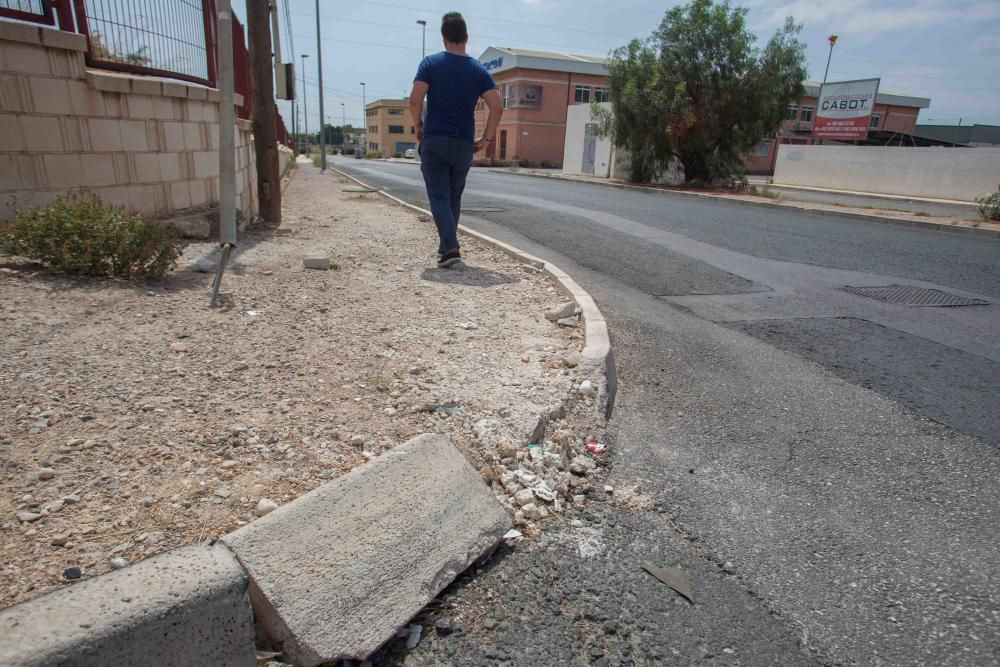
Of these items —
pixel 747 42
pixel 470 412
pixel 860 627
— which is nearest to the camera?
pixel 860 627

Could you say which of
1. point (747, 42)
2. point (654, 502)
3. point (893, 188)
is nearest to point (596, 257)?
point (654, 502)

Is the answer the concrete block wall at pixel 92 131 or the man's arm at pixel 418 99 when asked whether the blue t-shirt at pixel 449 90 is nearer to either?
the man's arm at pixel 418 99

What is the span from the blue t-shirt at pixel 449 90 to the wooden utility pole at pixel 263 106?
3.23 m

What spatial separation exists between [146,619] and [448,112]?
4.89 m

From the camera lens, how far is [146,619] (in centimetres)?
150

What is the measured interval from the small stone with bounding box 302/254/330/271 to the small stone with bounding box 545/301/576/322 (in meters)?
2.18

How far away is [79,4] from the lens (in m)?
5.13

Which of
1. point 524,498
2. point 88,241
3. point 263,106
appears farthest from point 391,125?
point 524,498

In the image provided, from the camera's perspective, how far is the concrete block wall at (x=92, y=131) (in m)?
4.80

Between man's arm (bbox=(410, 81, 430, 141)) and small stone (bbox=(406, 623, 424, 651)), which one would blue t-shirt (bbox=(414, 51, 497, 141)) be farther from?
small stone (bbox=(406, 623, 424, 651))

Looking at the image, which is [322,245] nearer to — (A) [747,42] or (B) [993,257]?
(B) [993,257]

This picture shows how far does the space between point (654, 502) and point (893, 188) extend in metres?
23.7

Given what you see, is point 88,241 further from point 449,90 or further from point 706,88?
point 706,88

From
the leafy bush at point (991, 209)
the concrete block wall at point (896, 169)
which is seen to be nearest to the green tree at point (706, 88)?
the concrete block wall at point (896, 169)
